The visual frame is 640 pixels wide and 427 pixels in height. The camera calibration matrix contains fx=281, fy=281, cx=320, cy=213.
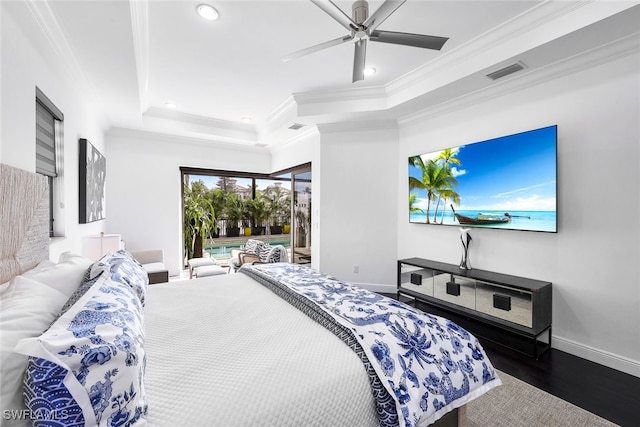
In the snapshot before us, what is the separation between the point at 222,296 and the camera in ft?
6.59

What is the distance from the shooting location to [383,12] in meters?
1.77

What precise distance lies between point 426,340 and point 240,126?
15.1 feet

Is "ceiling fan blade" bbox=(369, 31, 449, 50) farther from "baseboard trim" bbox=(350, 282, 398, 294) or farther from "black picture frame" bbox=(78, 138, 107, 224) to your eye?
"baseboard trim" bbox=(350, 282, 398, 294)

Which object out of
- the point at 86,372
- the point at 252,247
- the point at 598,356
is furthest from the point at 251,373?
the point at 252,247

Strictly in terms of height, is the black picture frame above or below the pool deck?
above

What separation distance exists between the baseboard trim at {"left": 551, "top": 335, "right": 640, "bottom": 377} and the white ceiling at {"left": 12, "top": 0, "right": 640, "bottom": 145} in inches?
97.6

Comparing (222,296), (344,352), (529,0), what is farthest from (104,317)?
(529,0)

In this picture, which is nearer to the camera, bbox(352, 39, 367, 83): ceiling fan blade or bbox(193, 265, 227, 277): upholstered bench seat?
bbox(352, 39, 367, 83): ceiling fan blade

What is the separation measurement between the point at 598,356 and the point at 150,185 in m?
5.95

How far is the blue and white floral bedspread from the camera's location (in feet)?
3.74

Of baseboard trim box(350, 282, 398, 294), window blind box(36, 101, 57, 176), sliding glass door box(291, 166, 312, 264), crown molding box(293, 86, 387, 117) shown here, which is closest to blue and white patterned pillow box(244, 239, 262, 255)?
sliding glass door box(291, 166, 312, 264)

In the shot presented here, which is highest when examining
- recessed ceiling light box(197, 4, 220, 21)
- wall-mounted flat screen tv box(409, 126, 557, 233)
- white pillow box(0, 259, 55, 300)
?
recessed ceiling light box(197, 4, 220, 21)

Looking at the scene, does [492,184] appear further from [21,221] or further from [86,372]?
[21,221]

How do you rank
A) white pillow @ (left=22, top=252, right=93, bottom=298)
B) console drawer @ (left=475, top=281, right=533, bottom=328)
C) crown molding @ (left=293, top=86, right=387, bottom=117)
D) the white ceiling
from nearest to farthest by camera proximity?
white pillow @ (left=22, top=252, right=93, bottom=298), the white ceiling, console drawer @ (left=475, top=281, right=533, bottom=328), crown molding @ (left=293, top=86, right=387, bottom=117)
